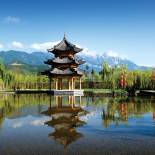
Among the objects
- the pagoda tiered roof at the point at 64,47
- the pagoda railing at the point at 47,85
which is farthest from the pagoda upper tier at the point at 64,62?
the pagoda railing at the point at 47,85

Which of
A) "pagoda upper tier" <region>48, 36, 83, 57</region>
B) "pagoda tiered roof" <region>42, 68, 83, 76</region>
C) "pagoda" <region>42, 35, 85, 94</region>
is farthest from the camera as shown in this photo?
"pagoda upper tier" <region>48, 36, 83, 57</region>

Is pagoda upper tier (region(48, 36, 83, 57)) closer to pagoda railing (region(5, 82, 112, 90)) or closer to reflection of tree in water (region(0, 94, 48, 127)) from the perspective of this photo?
pagoda railing (region(5, 82, 112, 90))

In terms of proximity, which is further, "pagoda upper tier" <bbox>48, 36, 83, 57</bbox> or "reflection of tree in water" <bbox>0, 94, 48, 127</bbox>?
"pagoda upper tier" <bbox>48, 36, 83, 57</bbox>

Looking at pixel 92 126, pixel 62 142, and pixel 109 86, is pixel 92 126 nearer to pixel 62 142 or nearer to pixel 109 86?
pixel 62 142

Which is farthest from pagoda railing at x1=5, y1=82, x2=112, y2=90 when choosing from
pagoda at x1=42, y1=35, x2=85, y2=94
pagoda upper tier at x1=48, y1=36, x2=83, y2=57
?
pagoda upper tier at x1=48, y1=36, x2=83, y2=57

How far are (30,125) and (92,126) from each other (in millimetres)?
2959

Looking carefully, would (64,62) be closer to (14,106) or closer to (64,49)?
(64,49)

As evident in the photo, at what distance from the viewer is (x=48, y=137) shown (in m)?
13.6

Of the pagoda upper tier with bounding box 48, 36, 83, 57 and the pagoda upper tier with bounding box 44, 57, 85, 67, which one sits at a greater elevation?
the pagoda upper tier with bounding box 48, 36, 83, 57

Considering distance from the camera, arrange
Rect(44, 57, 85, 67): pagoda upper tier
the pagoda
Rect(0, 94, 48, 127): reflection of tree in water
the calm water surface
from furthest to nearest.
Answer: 1. Rect(44, 57, 85, 67): pagoda upper tier
2. the pagoda
3. Rect(0, 94, 48, 127): reflection of tree in water
4. the calm water surface

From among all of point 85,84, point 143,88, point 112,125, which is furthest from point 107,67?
point 112,125

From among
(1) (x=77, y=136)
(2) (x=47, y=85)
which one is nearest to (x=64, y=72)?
(2) (x=47, y=85)

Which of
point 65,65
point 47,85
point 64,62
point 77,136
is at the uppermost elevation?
point 64,62

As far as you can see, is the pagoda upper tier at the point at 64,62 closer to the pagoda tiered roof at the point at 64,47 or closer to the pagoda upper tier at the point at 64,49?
the pagoda upper tier at the point at 64,49
